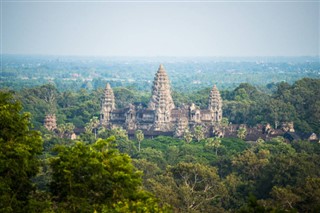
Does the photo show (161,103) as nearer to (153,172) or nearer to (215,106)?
(215,106)

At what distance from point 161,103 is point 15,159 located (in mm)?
65795

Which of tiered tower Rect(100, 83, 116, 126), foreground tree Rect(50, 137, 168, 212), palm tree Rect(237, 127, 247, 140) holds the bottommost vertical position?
palm tree Rect(237, 127, 247, 140)

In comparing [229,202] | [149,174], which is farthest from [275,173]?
[149,174]

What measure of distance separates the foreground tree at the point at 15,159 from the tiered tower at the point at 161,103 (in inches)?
2400

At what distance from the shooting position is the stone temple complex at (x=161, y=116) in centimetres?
8925

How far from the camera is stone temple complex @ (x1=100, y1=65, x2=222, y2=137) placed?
8925 centimetres

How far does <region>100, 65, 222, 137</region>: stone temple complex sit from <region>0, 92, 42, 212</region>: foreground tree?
56007 millimetres

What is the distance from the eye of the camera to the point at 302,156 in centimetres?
5256

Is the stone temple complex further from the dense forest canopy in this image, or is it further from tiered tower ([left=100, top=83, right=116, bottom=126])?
the dense forest canopy

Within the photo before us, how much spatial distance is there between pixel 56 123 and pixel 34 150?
220ft

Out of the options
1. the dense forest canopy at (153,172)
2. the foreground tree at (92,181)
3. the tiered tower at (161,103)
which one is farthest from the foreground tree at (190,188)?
the tiered tower at (161,103)

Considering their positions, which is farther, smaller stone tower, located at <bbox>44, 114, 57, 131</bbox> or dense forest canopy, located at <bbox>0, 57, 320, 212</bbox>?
smaller stone tower, located at <bbox>44, 114, 57, 131</bbox>

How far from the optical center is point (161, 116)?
305 ft

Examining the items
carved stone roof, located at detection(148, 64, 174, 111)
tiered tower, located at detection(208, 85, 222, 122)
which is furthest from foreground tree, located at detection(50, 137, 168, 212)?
tiered tower, located at detection(208, 85, 222, 122)
